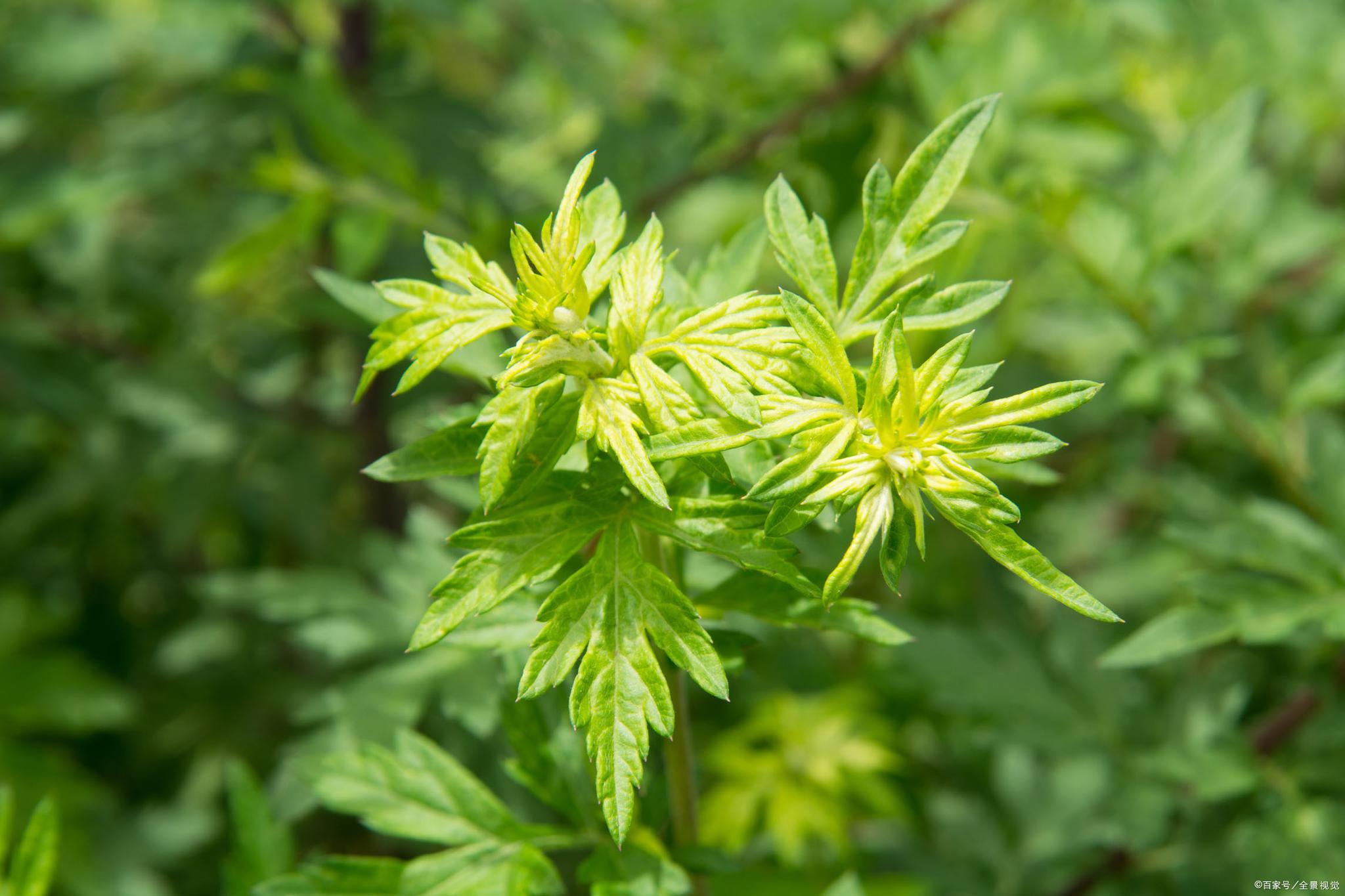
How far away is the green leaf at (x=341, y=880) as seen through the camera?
45.6 inches

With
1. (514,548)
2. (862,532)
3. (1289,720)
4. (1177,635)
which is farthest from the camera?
(1289,720)

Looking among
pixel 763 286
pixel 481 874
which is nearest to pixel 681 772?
pixel 481 874

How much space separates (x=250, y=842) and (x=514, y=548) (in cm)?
63

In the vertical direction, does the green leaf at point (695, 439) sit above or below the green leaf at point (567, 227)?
below

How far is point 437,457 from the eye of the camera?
993mm

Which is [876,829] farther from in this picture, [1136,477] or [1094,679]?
[1136,477]

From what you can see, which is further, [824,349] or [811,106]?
[811,106]

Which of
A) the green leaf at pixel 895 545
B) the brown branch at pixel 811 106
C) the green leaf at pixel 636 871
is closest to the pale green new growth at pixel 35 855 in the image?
the green leaf at pixel 636 871

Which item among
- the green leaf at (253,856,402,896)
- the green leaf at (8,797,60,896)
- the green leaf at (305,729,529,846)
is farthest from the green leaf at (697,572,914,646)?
the green leaf at (8,797,60,896)

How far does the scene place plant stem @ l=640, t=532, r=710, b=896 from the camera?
1.06 m

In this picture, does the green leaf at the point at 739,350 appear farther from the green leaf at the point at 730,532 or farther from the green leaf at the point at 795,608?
the green leaf at the point at 795,608

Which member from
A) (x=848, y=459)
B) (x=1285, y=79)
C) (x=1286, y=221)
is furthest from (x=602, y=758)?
(x=1285, y=79)

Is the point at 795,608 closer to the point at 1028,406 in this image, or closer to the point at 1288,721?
the point at 1028,406

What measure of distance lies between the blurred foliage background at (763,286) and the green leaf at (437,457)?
0.51m
